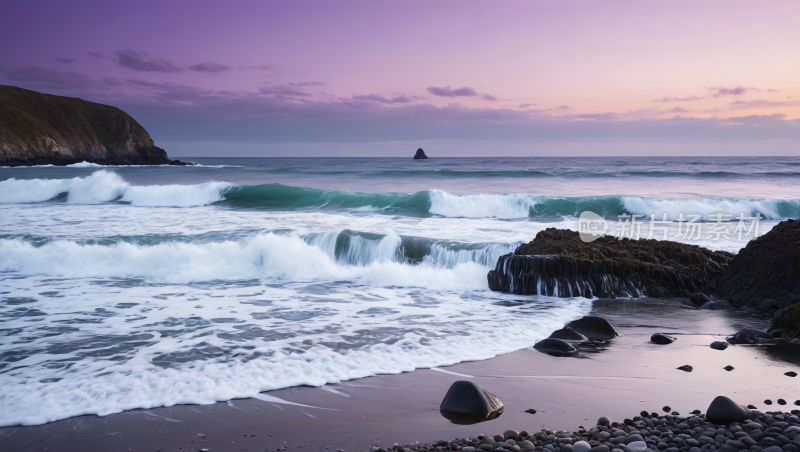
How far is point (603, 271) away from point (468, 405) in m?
5.34

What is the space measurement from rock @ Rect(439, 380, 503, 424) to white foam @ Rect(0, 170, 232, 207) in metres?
22.4

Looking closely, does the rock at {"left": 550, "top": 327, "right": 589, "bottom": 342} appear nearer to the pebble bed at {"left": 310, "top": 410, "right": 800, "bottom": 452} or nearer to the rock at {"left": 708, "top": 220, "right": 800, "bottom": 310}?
the pebble bed at {"left": 310, "top": 410, "right": 800, "bottom": 452}

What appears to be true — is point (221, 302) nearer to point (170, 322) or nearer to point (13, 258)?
point (170, 322)

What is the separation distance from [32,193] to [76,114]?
71974 millimetres

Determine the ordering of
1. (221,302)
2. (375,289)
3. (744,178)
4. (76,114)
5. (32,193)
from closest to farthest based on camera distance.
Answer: (221,302)
(375,289)
(32,193)
(744,178)
(76,114)

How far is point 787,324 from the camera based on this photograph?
5758mm

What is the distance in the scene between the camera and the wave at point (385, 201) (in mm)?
21188

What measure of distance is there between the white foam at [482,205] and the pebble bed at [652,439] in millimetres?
17126

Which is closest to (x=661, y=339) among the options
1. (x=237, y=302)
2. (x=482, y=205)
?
(x=237, y=302)

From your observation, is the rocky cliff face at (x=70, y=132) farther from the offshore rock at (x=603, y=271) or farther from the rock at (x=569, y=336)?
the rock at (x=569, y=336)

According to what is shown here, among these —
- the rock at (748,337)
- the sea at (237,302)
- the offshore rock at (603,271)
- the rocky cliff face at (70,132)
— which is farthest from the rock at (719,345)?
the rocky cliff face at (70,132)

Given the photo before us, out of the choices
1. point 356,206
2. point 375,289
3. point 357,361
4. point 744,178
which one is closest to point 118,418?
point 357,361

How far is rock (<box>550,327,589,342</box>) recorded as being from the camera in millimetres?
5760

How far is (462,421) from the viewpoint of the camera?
3.67 meters
